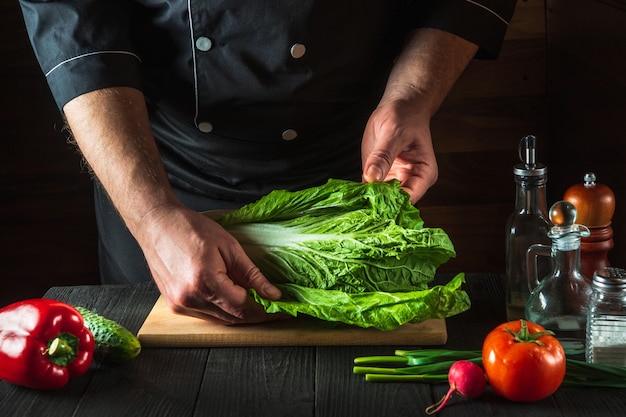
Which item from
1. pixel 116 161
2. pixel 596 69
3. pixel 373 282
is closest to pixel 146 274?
pixel 116 161

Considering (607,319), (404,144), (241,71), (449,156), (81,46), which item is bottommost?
(449,156)

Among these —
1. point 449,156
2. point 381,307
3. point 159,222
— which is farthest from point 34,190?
point 381,307

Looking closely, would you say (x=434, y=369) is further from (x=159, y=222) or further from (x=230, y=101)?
(x=230, y=101)

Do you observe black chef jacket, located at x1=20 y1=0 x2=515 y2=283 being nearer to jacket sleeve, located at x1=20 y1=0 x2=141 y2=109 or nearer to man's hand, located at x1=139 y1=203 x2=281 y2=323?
jacket sleeve, located at x1=20 y1=0 x2=141 y2=109

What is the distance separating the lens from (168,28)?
2.03 metres

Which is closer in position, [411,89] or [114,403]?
[114,403]

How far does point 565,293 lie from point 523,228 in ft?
0.62

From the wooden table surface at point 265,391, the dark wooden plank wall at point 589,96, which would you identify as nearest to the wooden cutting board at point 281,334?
the wooden table surface at point 265,391

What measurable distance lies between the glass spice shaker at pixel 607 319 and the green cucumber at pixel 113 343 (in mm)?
789

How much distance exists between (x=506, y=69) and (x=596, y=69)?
0.50 meters

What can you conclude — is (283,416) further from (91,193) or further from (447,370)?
(91,193)

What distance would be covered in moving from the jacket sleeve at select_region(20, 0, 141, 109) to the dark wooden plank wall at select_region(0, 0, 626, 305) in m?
1.07

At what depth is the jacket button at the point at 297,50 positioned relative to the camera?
1.99 meters

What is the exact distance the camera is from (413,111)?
200 centimetres
